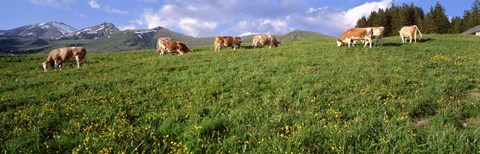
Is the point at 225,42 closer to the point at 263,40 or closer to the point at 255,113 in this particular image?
the point at 263,40

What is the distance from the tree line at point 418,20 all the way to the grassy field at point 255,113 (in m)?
83.1

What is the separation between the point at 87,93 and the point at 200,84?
4098 millimetres

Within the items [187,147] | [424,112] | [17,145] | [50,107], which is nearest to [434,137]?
[424,112]

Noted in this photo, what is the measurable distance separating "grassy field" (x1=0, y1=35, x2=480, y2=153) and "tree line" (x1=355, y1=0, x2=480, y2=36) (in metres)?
83.1

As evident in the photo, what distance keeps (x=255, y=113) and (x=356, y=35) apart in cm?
1969

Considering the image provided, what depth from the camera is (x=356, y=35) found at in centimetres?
2534

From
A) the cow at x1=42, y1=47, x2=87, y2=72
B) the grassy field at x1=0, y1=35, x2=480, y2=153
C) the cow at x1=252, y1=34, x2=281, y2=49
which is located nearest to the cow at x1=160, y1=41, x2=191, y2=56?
the cow at x1=252, y1=34, x2=281, y2=49

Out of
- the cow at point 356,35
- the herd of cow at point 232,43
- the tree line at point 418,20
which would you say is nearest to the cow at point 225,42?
the herd of cow at point 232,43

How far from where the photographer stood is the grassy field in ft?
20.8

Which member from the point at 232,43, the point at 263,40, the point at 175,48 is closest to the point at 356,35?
the point at 263,40

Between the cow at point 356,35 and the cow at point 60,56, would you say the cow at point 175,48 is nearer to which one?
the cow at point 60,56

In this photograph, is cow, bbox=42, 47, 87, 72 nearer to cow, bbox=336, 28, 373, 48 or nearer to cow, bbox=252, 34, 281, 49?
cow, bbox=252, 34, 281, 49

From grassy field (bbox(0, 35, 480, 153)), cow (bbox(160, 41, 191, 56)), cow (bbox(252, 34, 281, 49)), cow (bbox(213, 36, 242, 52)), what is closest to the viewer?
grassy field (bbox(0, 35, 480, 153))

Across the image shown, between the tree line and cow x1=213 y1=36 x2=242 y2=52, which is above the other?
the tree line
